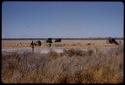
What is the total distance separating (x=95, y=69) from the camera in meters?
6.82

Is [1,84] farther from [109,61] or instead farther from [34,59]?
[34,59]

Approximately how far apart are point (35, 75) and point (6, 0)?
3.11 m

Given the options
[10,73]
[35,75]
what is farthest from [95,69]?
[10,73]

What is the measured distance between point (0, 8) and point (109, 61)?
3.47 m

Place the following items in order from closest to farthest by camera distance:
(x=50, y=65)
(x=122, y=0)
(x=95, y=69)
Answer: (x=122, y=0) → (x=95, y=69) → (x=50, y=65)

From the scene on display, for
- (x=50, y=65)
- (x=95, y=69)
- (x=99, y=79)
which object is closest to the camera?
(x=99, y=79)

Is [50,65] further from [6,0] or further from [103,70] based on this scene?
[6,0]

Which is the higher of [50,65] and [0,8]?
[0,8]

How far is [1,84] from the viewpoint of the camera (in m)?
3.67

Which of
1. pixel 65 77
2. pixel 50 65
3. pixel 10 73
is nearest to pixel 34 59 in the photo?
pixel 50 65

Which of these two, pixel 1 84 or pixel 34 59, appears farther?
pixel 34 59

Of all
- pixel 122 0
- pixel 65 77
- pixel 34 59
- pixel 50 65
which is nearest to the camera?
pixel 122 0

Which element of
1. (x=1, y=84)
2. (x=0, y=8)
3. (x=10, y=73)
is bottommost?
(x=10, y=73)

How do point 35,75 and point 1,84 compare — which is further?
point 35,75
